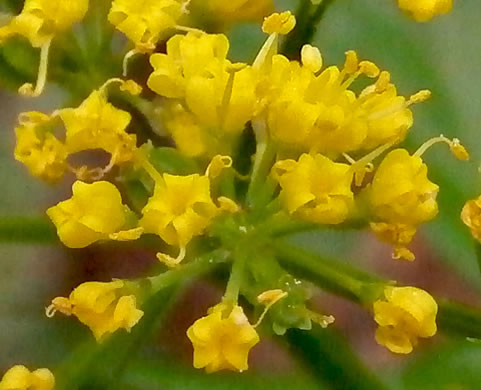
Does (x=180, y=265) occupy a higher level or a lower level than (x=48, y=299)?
higher

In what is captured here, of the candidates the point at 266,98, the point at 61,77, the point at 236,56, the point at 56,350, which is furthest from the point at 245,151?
the point at 56,350

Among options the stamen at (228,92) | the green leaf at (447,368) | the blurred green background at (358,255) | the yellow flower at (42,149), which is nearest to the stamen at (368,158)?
the stamen at (228,92)

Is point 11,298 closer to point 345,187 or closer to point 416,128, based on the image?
point 416,128

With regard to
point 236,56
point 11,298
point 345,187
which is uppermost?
point 345,187

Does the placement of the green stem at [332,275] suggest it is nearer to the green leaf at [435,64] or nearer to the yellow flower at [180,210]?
the yellow flower at [180,210]

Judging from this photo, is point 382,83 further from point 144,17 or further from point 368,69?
point 144,17

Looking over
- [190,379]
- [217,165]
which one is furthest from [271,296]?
[190,379]

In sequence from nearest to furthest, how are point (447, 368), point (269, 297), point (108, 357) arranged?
point (269, 297)
point (108, 357)
point (447, 368)
